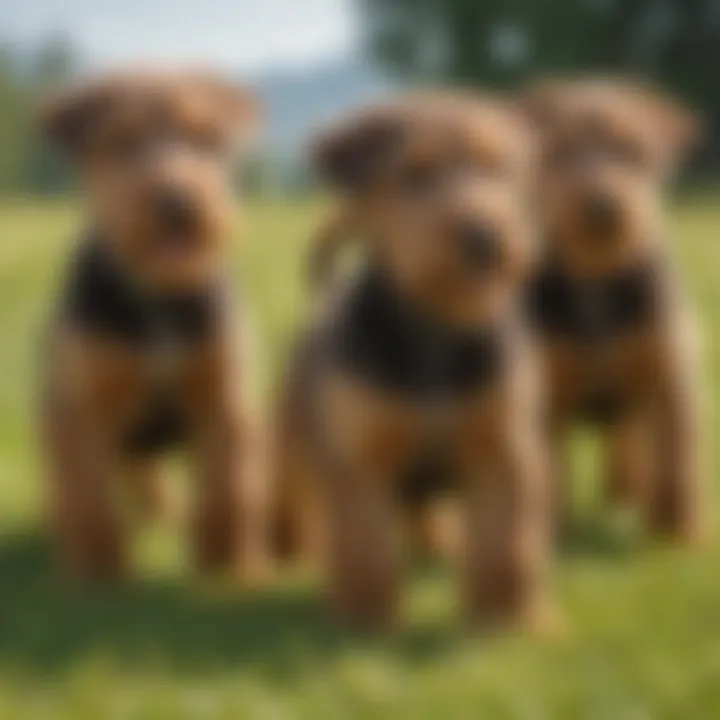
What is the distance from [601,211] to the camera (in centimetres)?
226

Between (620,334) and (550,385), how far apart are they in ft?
0.39

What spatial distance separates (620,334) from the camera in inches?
96.9

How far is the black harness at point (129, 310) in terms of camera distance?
223 cm

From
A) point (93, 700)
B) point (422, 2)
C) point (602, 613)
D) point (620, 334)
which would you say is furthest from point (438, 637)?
point (422, 2)

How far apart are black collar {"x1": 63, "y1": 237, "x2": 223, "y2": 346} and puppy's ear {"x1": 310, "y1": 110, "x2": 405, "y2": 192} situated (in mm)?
275

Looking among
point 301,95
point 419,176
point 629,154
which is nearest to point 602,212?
point 629,154

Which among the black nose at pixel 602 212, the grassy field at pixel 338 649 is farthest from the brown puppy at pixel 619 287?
the grassy field at pixel 338 649

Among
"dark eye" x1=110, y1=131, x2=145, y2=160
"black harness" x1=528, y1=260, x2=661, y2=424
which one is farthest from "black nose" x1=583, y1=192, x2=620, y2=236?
"dark eye" x1=110, y1=131, x2=145, y2=160

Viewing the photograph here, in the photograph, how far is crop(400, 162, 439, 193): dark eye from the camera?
200 centimetres

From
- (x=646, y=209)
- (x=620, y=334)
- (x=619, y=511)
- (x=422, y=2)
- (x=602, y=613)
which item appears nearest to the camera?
(x=602, y=613)

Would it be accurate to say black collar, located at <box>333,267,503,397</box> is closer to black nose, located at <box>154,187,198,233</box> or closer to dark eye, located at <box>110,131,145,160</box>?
black nose, located at <box>154,187,198,233</box>

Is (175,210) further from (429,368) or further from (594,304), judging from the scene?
(594,304)

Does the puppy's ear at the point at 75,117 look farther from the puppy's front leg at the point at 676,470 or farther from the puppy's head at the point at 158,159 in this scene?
the puppy's front leg at the point at 676,470

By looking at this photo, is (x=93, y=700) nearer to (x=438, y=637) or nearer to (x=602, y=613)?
(x=438, y=637)
